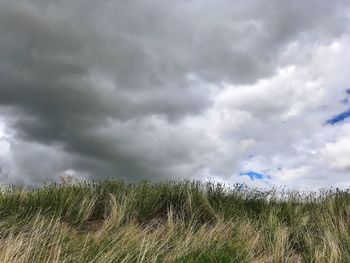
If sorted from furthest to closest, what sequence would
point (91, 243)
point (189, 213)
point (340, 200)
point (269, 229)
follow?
point (340, 200)
point (189, 213)
point (269, 229)
point (91, 243)

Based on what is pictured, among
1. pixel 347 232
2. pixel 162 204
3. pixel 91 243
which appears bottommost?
pixel 91 243

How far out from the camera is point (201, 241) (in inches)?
296

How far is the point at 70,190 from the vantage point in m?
10.4

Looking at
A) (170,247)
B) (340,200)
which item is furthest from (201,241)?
(340,200)

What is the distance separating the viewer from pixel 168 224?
903 cm

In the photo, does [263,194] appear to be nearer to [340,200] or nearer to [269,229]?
[340,200]

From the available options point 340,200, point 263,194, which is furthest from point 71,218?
point 340,200

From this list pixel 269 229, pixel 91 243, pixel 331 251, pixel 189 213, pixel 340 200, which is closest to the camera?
pixel 91 243

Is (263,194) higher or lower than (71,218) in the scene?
higher

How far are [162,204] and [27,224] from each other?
127 inches

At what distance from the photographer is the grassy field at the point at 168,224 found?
6906 mm

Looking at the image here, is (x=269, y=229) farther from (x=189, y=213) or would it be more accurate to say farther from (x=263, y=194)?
(x=263, y=194)

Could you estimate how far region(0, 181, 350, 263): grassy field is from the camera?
6.91 meters

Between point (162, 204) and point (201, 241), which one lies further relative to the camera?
point (162, 204)
